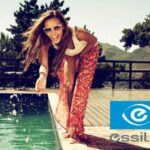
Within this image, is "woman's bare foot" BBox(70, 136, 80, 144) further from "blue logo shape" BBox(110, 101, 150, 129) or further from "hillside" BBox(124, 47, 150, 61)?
"hillside" BBox(124, 47, 150, 61)

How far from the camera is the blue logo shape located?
217 inches

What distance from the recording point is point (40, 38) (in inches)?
172

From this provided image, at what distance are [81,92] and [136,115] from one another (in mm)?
1322

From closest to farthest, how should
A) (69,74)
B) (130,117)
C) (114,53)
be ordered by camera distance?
(69,74) → (130,117) → (114,53)

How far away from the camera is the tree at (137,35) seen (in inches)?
1433

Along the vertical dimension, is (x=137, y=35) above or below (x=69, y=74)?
above

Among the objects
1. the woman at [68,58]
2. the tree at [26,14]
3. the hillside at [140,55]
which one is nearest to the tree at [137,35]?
the tree at [26,14]

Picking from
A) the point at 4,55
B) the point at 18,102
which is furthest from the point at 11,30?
the point at 18,102

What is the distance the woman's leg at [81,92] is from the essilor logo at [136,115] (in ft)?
3.47

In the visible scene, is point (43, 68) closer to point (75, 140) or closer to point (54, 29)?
point (54, 29)

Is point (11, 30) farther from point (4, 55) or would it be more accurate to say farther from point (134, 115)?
point (134, 115)

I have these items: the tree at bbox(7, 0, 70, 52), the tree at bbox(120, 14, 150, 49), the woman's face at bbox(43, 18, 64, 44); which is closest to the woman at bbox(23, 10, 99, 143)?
the woman's face at bbox(43, 18, 64, 44)

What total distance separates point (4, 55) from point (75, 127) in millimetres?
20474

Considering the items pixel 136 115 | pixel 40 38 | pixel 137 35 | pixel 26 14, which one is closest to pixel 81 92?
pixel 40 38
